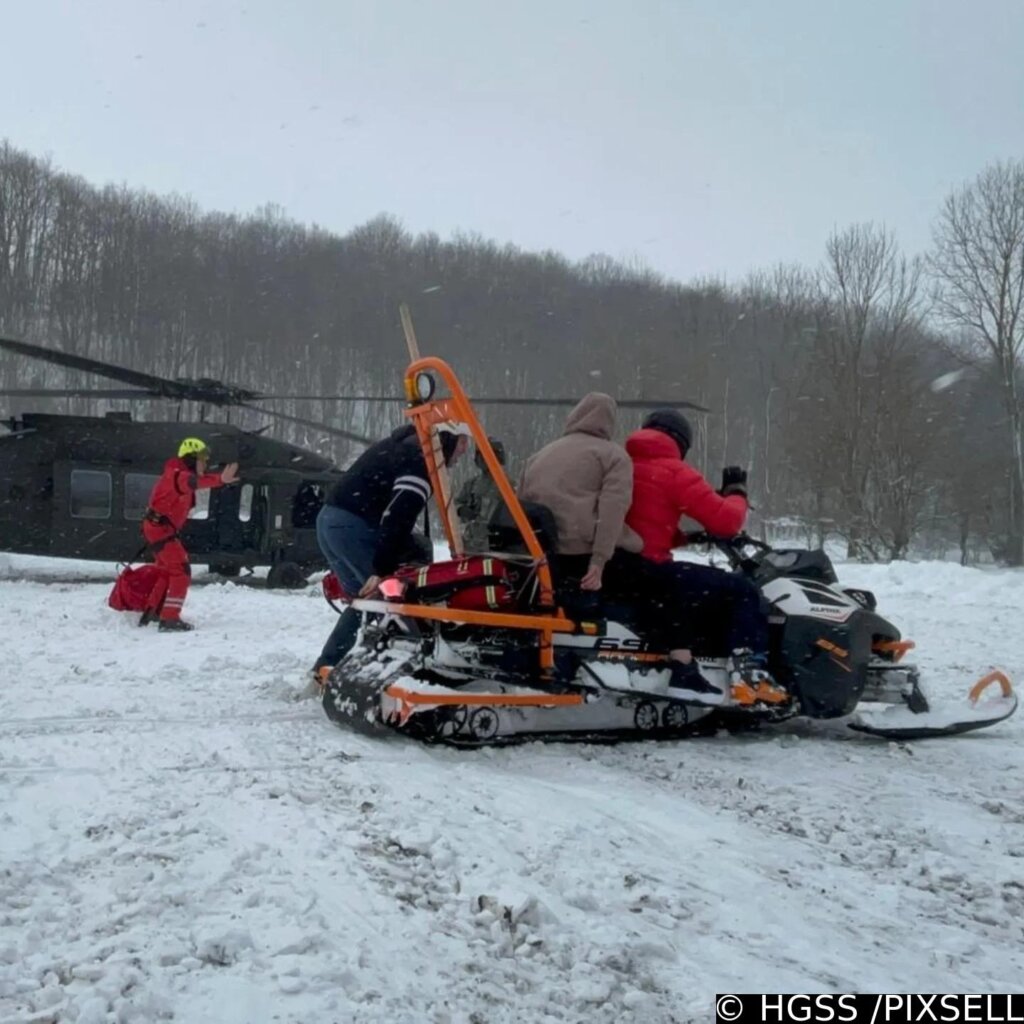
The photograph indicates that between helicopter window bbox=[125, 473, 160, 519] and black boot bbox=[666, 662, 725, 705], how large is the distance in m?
12.5

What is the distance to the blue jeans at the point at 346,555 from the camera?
589 centimetres

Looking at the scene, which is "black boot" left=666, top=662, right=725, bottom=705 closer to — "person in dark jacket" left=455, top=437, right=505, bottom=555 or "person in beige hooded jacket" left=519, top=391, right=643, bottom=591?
"person in beige hooded jacket" left=519, top=391, right=643, bottom=591

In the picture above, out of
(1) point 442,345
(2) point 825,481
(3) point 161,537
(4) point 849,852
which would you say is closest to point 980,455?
(2) point 825,481

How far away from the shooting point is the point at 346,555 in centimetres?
590

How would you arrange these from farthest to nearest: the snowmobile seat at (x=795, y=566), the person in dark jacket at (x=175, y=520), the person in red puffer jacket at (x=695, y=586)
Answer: the person in dark jacket at (x=175, y=520)
the snowmobile seat at (x=795, y=566)
the person in red puffer jacket at (x=695, y=586)

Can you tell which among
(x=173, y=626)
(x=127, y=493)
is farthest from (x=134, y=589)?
(x=127, y=493)

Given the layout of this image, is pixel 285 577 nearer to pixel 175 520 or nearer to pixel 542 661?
pixel 175 520

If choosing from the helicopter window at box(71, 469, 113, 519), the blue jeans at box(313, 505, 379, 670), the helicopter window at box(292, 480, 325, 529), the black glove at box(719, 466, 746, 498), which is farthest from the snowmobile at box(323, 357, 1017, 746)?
the helicopter window at box(71, 469, 113, 519)

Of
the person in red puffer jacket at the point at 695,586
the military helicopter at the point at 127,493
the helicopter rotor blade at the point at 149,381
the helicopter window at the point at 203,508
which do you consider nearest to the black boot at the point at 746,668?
the person in red puffer jacket at the point at 695,586

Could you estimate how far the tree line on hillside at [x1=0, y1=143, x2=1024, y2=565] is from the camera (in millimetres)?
32750

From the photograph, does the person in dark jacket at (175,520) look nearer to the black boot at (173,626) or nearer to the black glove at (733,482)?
the black boot at (173,626)

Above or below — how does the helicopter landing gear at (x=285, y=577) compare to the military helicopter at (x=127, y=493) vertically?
below

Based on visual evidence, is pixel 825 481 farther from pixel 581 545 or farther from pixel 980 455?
pixel 581 545

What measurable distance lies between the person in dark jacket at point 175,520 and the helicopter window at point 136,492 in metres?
6.32
